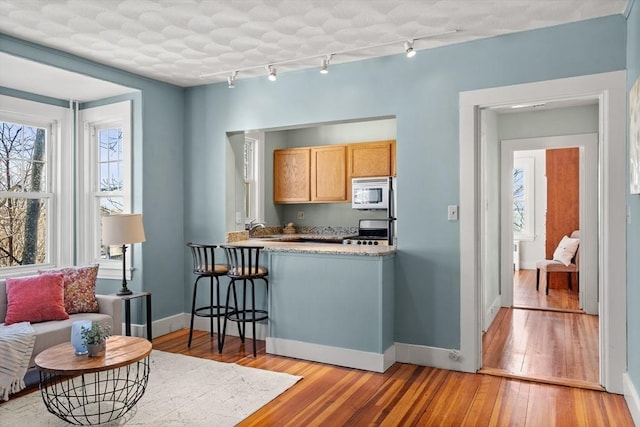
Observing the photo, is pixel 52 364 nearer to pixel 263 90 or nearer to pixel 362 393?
pixel 362 393

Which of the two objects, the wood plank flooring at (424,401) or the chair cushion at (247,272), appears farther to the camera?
the chair cushion at (247,272)

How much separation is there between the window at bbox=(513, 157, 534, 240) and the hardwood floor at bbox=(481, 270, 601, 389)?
2.79 meters

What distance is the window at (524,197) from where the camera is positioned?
351 inches

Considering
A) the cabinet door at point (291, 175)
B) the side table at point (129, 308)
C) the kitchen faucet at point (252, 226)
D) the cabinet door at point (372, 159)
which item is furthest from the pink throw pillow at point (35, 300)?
the cabinet door at point (372, 159)

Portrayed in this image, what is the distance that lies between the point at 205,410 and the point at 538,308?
4670mm

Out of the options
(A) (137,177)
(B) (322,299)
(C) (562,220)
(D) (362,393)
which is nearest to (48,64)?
(A) (137,177)

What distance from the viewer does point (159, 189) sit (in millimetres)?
4773

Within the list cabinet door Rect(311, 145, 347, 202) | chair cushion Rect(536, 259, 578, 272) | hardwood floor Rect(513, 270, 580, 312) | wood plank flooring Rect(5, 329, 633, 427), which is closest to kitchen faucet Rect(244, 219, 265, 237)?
cabinet door Rect(311, 145, 347, 202)

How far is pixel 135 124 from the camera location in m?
4.62

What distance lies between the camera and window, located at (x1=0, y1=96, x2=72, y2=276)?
176 inches

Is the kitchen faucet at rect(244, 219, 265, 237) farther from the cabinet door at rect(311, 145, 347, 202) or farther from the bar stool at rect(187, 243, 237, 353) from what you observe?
the bar stool at rect(187, 243, 237, 353)

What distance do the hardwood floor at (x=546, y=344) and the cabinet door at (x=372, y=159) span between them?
243 cm

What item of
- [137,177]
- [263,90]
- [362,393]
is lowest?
[362,393]

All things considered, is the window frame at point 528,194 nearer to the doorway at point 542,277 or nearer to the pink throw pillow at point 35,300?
the doorway at point 542,277
